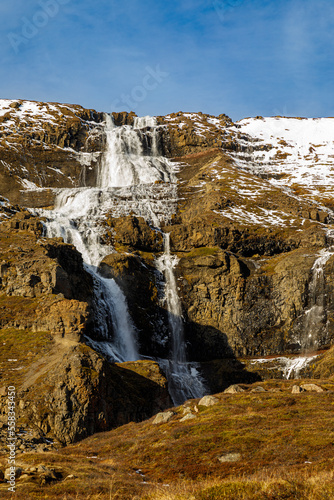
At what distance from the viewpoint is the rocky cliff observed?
51.2 metres

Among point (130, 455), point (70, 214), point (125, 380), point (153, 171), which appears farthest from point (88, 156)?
point (130, 455)

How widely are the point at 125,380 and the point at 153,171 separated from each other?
108 m

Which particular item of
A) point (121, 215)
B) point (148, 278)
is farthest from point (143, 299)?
point (121, 215)

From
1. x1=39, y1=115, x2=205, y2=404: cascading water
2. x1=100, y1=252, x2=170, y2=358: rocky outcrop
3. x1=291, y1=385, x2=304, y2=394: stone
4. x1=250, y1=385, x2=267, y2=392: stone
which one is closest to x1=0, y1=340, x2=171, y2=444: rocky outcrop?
x1=250, y1=385, x2=267, y2=392: stone

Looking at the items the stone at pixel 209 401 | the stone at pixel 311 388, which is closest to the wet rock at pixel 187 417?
the stone at pixel 209 401

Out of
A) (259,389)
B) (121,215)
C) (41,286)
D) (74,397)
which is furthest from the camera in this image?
(121,215)

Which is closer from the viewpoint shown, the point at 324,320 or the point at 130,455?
the point at 130,455

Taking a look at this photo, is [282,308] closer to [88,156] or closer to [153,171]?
[153,171]

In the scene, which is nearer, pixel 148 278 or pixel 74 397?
pixel 74 397

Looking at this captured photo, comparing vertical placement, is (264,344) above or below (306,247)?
below

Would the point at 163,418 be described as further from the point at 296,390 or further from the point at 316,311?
the point at 316,311

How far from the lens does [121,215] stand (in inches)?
4385

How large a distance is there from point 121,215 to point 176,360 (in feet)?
127

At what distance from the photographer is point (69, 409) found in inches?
1844
